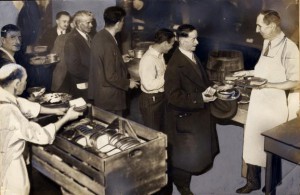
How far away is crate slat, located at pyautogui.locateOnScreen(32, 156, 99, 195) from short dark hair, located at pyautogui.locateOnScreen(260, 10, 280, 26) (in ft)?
6.52

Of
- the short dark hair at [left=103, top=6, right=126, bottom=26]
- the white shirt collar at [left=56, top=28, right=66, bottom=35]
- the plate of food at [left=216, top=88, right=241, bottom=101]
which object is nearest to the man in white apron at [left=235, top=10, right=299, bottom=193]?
the plate of food at [left=216, top=88, right=241, bottom=101]

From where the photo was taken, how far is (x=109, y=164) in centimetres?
344

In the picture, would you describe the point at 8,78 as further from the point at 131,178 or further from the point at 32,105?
the point at 131,178

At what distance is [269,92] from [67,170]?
1.81m

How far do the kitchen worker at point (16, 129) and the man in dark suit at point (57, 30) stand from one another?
31cm

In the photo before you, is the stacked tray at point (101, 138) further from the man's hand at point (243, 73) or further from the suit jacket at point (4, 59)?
the man's hand at point (243, 73)

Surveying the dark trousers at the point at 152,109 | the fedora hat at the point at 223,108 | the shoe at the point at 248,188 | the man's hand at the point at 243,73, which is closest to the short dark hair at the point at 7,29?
the dark trousers at the point at 152,109

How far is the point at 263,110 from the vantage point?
388 centimetres

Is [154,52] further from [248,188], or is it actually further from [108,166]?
[248,188]

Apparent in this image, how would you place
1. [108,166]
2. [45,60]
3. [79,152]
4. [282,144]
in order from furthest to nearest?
[45,60], [282,144], [79,152], [108,166]

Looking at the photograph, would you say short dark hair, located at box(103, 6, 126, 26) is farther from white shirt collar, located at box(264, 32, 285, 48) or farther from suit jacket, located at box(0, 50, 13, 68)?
white shirt collar, located at box(264, 32, 285, 48)

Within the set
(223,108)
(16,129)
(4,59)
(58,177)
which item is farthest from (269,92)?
(4,59)

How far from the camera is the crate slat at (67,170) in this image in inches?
141

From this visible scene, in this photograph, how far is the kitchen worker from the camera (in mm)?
3793
